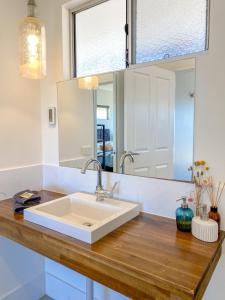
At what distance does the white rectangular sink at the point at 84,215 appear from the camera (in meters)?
1.09

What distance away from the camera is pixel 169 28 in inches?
55.9

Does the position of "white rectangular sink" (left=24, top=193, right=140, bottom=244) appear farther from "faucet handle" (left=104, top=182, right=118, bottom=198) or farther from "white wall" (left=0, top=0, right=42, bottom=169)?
"white wall" (left=0, top=0, right=42, bottom=169)

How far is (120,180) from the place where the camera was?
1.55 m

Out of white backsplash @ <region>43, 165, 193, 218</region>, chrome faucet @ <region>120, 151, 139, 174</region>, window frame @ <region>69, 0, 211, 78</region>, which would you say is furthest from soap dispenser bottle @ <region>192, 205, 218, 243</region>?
window frame @ <region>69, 0, 211, 78</region>

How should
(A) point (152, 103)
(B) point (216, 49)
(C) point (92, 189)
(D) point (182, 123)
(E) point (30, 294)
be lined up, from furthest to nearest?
1. (E) point (30, 294)
2. (C) point (92, 189)
3. (A) point (152, 103)
4. (D) point (182, 123)
5. (B) point (216, 49)

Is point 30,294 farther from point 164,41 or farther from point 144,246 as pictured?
point 164,41

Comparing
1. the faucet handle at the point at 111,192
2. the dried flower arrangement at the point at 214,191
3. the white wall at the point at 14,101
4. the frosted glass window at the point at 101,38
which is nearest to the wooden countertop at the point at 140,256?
the dried flower arrangement at the point at 214,191

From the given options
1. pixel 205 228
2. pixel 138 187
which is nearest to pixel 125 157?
pixel 138 187

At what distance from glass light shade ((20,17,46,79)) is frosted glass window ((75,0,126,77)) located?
0.39 m

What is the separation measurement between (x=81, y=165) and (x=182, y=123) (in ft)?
2.73

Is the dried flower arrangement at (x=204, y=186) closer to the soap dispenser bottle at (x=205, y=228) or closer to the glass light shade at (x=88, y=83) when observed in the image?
the soap dispenser bottle at (x=205, y=228)

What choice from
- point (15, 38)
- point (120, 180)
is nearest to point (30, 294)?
point (120, 180)

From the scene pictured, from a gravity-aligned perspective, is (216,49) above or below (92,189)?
above

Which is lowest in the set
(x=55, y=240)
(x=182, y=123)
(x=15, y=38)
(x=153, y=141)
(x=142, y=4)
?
(x=55, y=240)
